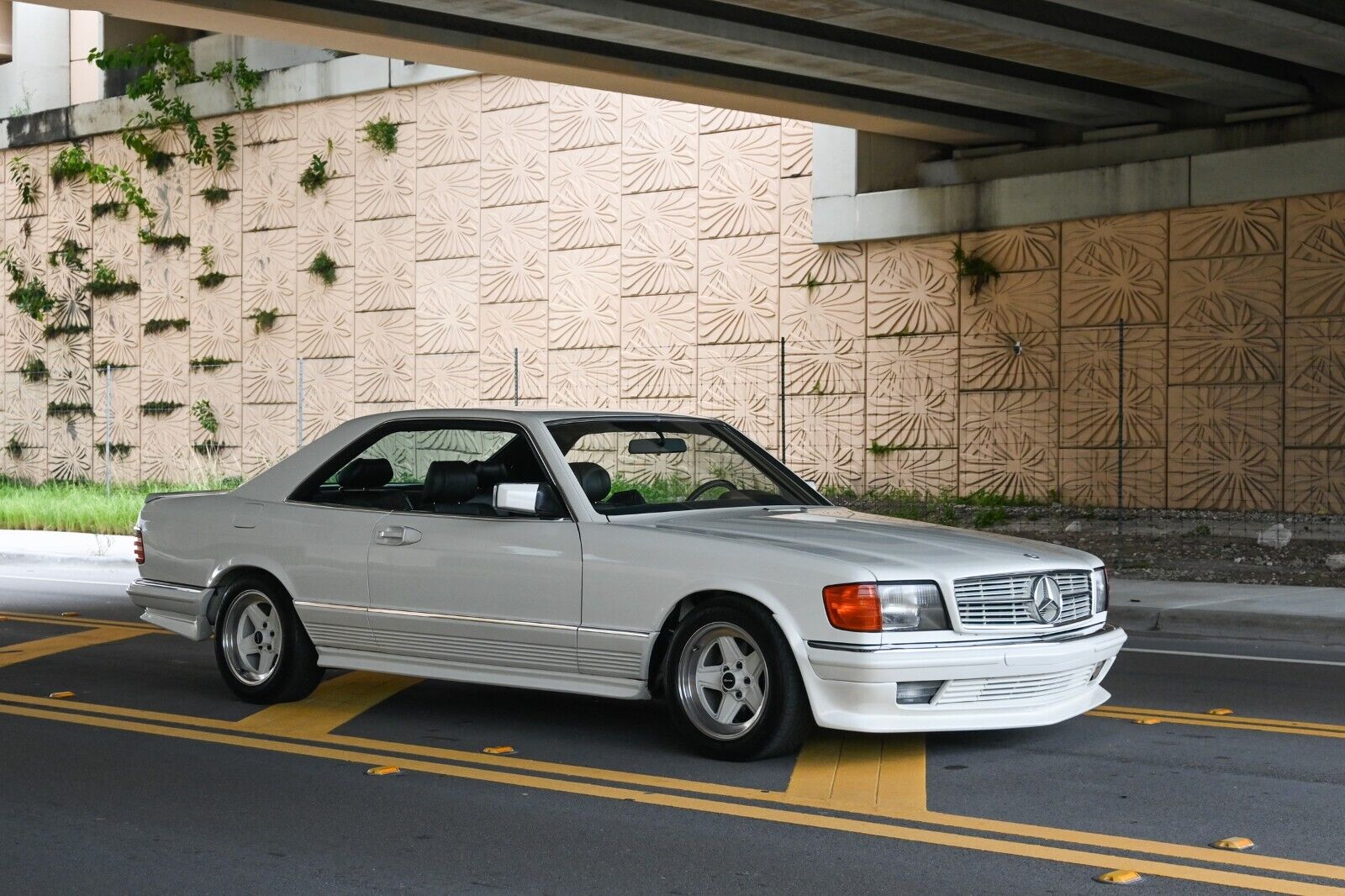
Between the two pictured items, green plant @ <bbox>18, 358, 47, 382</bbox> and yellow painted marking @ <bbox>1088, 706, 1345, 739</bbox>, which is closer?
yellow painted marking @ <bbox>1088, 706, 1345, 739</bbox>

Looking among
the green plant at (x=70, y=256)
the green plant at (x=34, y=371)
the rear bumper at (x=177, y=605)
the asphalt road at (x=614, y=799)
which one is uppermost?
the green plant at (x=70, y=256)

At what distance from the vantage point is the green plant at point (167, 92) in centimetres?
2805

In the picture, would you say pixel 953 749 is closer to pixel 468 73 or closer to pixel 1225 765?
pixel 1225 765

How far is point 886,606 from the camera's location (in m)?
6.16

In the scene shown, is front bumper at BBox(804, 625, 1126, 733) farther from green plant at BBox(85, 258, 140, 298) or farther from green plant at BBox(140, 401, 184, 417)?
green plant at BBox(85, 258, 140, 298)

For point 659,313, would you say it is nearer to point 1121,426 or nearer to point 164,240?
point 1121,426

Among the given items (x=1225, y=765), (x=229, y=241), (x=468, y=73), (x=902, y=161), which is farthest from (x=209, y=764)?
(x=229, y=241)

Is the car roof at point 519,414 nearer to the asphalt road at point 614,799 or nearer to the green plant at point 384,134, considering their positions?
the asphalt road at point 614,799

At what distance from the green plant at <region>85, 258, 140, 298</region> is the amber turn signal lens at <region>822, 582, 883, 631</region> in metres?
26.1

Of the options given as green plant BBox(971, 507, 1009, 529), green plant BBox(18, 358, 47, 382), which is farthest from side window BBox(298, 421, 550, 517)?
green plant BBox(18, 358, 47, 382)

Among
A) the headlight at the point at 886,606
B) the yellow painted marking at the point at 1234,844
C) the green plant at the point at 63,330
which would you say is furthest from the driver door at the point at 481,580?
the green plant at the point at 63,330

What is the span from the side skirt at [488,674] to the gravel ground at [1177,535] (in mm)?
9414

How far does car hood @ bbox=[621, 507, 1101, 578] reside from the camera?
630 cm

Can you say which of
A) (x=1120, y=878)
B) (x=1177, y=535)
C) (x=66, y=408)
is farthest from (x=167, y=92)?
(x=1120, y=878)
